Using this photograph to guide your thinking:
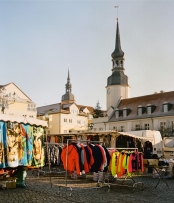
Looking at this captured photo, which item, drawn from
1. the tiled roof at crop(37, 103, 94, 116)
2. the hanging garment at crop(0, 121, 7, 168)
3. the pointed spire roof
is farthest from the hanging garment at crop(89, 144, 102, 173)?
the tiled roof at crop(37, 103, 94, 116)

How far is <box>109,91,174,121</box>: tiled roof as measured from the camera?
155 ft

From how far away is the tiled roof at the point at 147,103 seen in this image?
1859 inches

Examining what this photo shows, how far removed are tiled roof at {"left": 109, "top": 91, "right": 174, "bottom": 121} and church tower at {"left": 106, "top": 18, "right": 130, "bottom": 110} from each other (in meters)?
1.91

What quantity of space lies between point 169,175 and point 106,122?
3771 cm

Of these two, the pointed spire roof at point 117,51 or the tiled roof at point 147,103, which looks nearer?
the tiled roof at point 147,103

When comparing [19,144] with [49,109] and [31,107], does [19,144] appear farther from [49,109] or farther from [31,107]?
[49,109]

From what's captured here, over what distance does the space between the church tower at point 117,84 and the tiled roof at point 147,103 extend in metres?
1.91

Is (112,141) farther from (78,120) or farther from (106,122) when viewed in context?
(78,120)

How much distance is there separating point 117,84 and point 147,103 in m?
9.01

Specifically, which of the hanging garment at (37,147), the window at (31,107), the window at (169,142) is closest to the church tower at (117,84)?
the window at (31,107)

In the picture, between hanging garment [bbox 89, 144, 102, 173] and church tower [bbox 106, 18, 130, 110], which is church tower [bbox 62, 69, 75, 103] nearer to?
church tower [bbox 106, 18, 130, 110]

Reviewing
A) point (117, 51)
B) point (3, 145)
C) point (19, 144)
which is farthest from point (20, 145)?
point (117, 51)

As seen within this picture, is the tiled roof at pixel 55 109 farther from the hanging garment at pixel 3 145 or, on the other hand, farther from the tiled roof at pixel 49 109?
the hanging garment at pixel 3 145

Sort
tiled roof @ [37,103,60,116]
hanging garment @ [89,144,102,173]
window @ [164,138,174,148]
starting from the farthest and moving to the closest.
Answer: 1. tiled roof @ [37,103,60,116]
2. window @ [164,138,174,148]
3. hanging garment @ [89,144,102,173]
